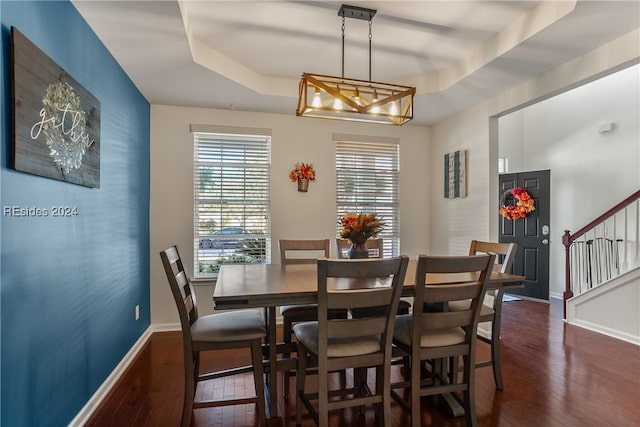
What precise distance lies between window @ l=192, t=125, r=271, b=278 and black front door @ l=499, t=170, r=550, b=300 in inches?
166

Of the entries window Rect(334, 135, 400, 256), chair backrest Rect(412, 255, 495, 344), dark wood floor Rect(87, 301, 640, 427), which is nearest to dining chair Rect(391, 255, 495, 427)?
chair backrest Rect(412, 255, 495, 344)

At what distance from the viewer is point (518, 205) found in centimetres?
566

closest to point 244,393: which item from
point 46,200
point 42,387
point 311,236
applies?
point 42,387

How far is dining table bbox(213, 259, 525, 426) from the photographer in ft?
5.69

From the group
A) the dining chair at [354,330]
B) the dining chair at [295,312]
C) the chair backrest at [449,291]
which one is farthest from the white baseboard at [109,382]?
the chair backrest at [449,291]

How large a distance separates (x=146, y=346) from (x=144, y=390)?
3.27 feet

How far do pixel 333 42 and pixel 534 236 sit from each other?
15.1ft

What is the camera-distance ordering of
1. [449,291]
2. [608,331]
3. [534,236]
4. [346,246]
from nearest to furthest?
[449,291]
[346,246]
[608,331]
[534,236]

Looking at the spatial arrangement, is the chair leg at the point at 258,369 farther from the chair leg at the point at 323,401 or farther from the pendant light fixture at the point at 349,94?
the pendant light fixture at the point at 349,94

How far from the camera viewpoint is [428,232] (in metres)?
4.77

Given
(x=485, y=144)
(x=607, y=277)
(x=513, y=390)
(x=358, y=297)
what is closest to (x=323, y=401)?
(x=358, y=297)

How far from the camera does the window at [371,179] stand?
4.44 m

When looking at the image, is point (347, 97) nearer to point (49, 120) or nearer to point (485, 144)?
point (49, 120)

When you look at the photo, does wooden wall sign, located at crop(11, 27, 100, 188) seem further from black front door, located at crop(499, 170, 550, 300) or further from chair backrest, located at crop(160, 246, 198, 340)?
black front door, located at crop(499, 170, 550, 300)
